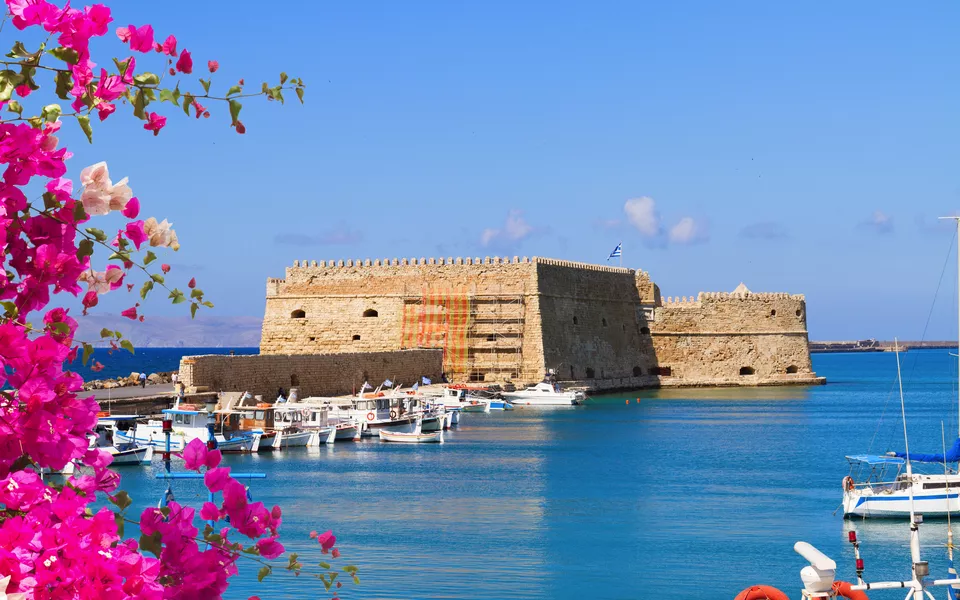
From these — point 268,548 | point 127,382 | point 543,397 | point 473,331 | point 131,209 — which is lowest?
point 268,548

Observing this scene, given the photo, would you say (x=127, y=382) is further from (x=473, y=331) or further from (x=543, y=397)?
(x=543, y=397)

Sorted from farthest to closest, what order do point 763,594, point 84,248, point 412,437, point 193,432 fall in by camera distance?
point 412,437, point 193,432, point 763,594, point 84,248

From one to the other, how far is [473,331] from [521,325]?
159cm

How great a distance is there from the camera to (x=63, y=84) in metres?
2.25

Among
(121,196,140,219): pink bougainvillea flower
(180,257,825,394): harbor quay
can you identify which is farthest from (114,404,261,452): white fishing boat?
(121,196,140,219): pink bougainvillea flower

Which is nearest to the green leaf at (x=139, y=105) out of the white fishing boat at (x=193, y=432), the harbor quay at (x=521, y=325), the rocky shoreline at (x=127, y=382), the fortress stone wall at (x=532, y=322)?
the white fishing boat at (x=193, y=432)

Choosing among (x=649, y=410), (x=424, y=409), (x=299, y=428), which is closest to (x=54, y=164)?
(x=299, y=428)

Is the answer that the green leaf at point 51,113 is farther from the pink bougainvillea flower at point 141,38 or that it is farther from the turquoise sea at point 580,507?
the turquoise sea at point 580,507

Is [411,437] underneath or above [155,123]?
underneath

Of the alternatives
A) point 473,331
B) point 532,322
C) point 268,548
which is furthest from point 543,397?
point 268,548

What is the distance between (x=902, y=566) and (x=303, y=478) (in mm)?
10021

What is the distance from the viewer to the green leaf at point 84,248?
2256 mm

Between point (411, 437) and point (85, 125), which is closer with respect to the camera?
point (85, 125)

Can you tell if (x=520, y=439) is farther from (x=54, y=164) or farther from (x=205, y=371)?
(x=54, y=164)
